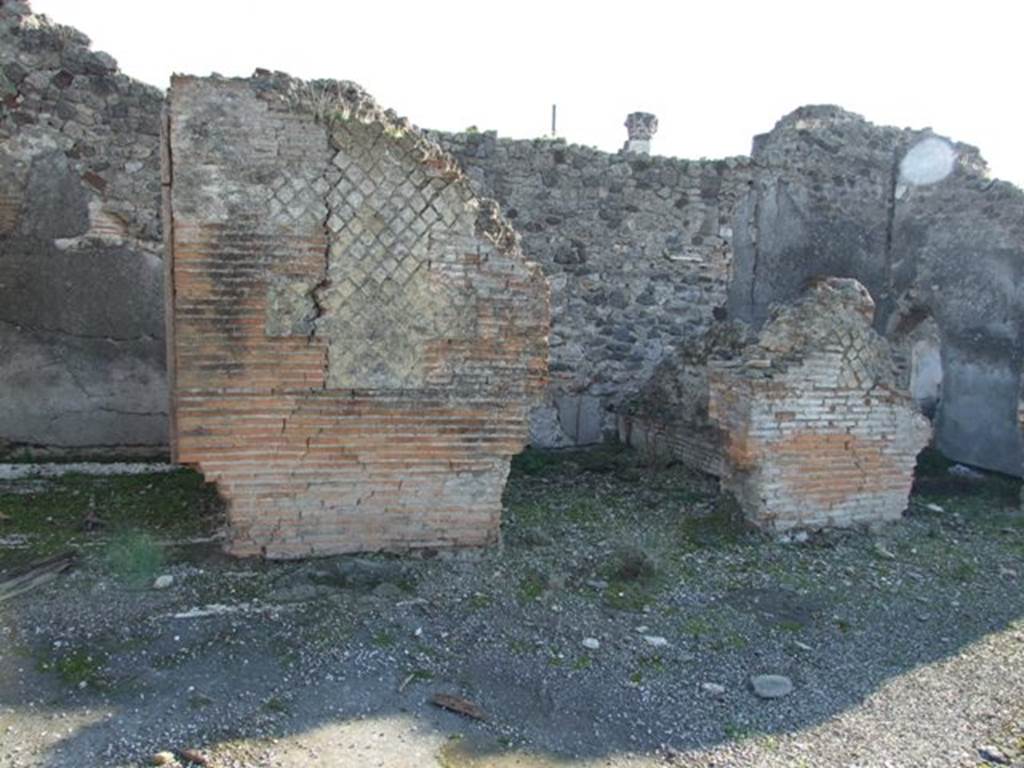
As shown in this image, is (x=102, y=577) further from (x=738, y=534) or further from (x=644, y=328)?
(x=644, y=328)

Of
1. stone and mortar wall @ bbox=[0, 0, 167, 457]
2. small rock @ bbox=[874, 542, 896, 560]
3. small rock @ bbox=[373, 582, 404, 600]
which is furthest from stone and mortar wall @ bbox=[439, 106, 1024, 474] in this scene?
small rock @ bbox=[373, 582, 404, 600]

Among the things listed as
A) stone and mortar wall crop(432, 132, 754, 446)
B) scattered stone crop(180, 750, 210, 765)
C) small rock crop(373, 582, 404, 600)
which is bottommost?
scattered stone crop(180, 750, 210, 765)

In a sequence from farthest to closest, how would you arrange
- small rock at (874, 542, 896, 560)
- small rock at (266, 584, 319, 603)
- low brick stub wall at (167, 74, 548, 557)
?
small rock at (874, 542, 896, 560) → low brick stub wall at (167, 74, 548, 557) → small rock at (266, 584, 319, 603)

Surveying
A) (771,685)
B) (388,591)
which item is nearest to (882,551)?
(771,685)

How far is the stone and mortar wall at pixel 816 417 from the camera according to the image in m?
5.64

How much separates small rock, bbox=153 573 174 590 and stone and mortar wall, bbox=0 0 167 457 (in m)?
2.83

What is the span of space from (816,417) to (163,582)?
4.01 metres

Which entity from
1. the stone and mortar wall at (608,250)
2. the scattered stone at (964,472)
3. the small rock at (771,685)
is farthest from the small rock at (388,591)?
the scattered stone at (964,472)

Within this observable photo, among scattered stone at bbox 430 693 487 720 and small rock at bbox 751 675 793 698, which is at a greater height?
scattered stone at bbox 430 693 487 720

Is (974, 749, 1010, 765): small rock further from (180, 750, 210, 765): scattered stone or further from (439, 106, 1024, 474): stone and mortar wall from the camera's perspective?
(439, 106, 1024, 474): stone and mortar wall

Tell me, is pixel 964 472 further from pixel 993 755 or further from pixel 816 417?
pixel 993 755

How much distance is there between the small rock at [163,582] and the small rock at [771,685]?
9.23 feet

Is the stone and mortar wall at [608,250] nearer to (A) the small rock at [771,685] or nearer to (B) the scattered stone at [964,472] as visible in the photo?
(B) the scattered stone at [964,472]

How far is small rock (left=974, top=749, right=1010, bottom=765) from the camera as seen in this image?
347 cm
